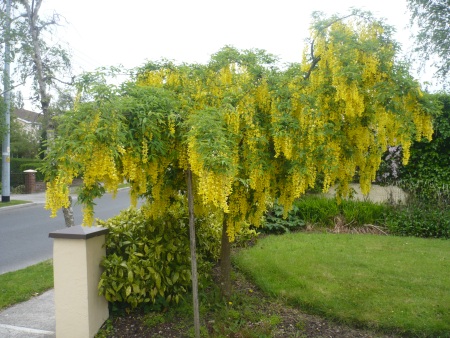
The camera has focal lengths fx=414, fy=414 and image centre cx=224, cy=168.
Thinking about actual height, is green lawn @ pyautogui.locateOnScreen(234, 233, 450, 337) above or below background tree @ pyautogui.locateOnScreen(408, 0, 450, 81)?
below

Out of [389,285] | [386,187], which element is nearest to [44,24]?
[389,285]

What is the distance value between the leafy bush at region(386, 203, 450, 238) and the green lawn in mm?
557

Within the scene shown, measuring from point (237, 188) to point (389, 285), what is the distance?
267 cm

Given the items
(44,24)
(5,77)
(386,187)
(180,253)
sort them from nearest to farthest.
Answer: (180,253)
(44,24)
(386,187)
(5,77)

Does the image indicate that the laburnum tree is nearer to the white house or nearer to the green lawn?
the green lawn

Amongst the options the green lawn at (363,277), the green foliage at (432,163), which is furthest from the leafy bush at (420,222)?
the green foliage at (432,163)

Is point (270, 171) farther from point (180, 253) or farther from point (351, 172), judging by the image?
point (180, 253)

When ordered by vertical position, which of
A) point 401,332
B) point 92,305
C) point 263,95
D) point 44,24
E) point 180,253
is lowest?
point 401,332

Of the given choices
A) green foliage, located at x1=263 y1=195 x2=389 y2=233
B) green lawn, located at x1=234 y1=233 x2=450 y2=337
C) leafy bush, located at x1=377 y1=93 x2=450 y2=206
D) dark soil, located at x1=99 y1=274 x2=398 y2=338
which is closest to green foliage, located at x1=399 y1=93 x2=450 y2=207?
leafy bush, located at x1=377 y1=93 x2=450 y2=206

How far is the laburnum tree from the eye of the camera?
3.28 m

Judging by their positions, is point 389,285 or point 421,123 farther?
point 389,285

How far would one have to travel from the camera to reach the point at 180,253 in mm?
5047

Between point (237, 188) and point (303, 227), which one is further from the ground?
point (237, 188)

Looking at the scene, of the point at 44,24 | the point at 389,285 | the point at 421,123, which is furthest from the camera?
the point at 44,24
